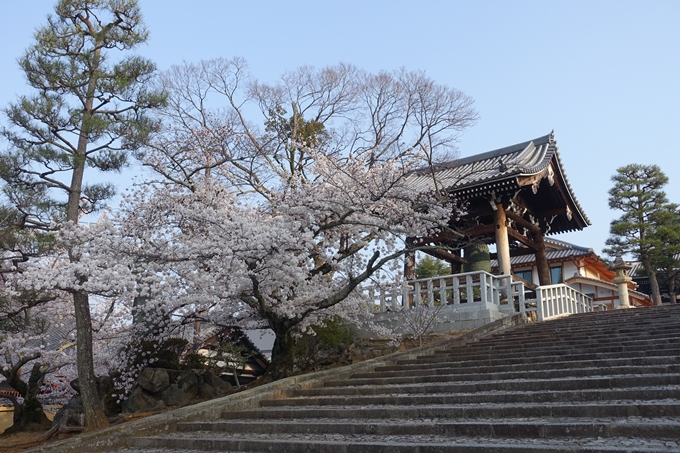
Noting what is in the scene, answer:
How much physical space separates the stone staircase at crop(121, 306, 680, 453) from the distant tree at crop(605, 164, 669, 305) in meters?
17.4

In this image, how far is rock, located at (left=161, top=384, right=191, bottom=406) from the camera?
11.0 m

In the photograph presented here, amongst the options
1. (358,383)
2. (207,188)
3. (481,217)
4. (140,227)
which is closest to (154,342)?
(140,227)

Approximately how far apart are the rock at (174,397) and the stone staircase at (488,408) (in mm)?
3985

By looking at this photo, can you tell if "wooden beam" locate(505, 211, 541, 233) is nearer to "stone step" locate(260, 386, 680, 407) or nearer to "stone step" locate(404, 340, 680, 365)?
"stone step" locate(404, 340, 680, 365)

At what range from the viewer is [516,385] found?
6723 mm

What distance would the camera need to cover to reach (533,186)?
51.7ft

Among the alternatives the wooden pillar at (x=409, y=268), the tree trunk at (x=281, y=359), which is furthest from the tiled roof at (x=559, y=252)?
the tree trunk at (x=281, y=359)

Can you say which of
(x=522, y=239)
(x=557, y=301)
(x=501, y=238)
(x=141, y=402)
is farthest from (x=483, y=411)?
(x=522, y=239)

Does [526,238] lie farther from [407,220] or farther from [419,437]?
[419,437]

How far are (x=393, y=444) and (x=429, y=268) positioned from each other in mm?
25427

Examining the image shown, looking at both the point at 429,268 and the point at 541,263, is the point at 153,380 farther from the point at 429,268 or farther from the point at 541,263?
the point at 429,268

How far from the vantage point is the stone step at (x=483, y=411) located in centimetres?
501

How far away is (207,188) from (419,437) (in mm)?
9056

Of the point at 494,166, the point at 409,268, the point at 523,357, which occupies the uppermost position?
the point at 494,166
